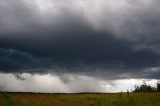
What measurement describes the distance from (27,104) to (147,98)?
1159 cm

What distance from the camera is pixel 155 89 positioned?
44.2m

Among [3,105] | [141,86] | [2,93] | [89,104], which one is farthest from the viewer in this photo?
[141,86]

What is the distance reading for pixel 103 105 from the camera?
22844 mm

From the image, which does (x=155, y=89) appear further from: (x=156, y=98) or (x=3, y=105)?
(x=3, y=105)

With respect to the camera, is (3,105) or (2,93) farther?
(2,93)

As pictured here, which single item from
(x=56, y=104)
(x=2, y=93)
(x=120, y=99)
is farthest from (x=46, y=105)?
(x=120, y=99)

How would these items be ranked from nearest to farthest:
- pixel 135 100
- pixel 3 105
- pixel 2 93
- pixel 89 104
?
pixel 3 105 → pixel 2 93 → pixel 89 104 → pixel 135 100

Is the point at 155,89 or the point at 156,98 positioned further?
the point at 155,89

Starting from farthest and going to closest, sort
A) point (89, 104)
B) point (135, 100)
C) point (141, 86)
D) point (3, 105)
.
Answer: point (141, 86) < point (135, 100) < point (89, 104) < point (3, 105)

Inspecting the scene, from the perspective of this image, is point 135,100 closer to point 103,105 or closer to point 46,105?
→ point 103,105

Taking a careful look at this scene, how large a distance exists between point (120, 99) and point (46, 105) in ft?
24.8

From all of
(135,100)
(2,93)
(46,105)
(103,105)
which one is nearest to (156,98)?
(135,100)

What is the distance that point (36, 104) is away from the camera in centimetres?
2320

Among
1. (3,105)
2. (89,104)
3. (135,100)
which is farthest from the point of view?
(135,100)
